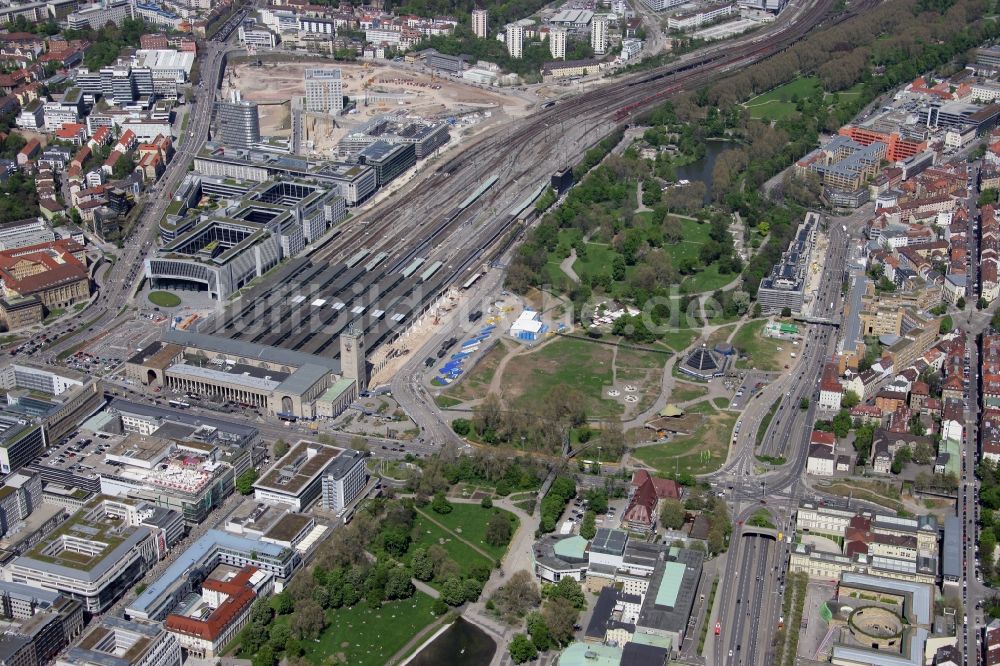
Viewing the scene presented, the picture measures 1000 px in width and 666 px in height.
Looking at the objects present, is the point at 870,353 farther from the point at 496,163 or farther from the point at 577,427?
the point at 496,163

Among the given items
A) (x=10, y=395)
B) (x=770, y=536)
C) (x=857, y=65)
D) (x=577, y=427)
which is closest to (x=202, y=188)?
(x=10, y=395)

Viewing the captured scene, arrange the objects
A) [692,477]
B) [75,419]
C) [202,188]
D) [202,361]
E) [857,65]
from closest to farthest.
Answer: [692,477] < [75,419] < [202,361] < [202,188] < [857,65]

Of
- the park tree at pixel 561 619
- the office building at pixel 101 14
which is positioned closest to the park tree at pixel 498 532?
the park tree at pixel 561 619

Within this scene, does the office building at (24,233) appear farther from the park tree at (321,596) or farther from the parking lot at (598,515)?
the parking lot at (598,515)

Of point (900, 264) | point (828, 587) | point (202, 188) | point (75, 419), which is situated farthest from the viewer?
point (202, 188)

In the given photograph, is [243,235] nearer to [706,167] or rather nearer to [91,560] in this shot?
[91,560]

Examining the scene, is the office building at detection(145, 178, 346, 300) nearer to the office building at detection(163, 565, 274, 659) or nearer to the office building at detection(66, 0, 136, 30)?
the office building at detection(163, 565, 274, 659)

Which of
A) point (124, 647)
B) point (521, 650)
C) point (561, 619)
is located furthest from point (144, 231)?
point (521, 650)
